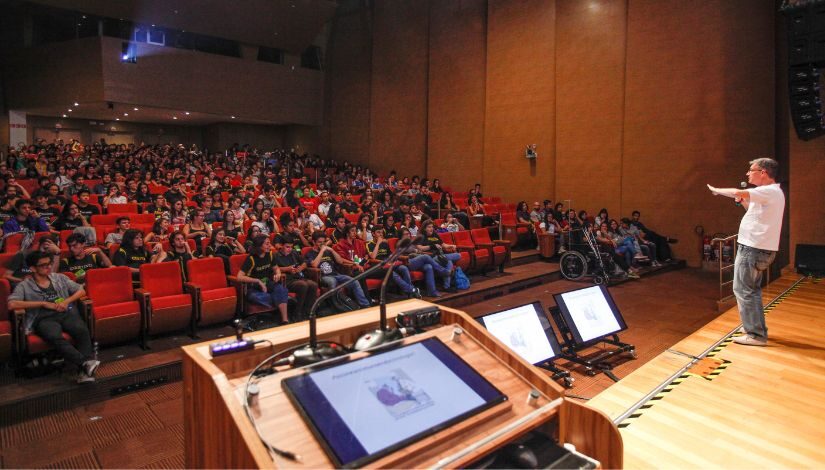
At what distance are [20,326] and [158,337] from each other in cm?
116

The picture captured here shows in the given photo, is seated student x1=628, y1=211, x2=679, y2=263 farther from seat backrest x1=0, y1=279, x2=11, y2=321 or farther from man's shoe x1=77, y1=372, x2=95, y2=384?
seat backrest x1=0, y1=279, x2=11, y2=321

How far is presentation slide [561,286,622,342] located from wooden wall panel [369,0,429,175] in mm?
9569

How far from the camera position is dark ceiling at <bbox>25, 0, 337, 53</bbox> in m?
11.5

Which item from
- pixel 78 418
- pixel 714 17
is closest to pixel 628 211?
pixel 714 17

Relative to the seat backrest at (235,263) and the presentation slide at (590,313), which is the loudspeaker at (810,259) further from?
the seat backrest at (235,263)

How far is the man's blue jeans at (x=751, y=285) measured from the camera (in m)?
3.52

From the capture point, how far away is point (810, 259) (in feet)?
22.5

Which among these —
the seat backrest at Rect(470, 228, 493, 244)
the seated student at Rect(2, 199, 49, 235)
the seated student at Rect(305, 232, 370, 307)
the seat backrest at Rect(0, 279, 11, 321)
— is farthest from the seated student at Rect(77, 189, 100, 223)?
the seat backrest at Rect(470, 228, 493, 244)

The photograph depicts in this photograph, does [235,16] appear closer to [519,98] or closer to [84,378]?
[519,98]

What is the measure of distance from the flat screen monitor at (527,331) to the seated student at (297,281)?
2506 mm

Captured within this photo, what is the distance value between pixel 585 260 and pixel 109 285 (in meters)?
6.03

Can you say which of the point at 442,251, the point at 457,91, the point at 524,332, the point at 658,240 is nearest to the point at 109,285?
the point at 524,332

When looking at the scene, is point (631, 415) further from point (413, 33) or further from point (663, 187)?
point (413, 33)

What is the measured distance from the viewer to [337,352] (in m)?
1.40
